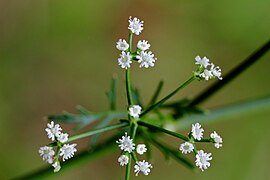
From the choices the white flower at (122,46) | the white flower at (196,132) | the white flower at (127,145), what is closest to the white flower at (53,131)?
the white flower at (127,145)

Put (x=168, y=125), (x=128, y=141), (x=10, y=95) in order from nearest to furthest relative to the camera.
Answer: (x=128, y=141)
(x=168, y=125)
(x=10, y=95)

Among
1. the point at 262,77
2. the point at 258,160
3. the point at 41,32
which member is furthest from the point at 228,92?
the point at 41,32

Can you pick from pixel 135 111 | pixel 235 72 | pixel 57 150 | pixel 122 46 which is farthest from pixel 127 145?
pixel 235 72

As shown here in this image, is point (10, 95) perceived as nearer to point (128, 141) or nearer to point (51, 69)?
point (51, 69)

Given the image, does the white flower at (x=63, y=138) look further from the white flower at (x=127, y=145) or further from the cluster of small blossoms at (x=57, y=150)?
the white flower at (x=127, y=145)

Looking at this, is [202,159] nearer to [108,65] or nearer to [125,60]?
[125,60]

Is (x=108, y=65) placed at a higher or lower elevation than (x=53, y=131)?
higher

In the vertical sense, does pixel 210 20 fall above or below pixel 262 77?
above
